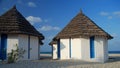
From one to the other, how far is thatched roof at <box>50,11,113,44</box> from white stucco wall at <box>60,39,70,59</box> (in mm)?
641

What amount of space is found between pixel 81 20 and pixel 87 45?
2832mm

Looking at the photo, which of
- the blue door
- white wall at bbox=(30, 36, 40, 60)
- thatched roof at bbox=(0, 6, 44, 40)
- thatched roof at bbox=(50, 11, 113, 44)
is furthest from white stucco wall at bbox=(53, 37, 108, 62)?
the blue door

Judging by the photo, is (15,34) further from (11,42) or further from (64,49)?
(64,49)

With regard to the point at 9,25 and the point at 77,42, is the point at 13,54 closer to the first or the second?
the point at 9,25

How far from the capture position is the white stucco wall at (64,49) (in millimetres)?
24916

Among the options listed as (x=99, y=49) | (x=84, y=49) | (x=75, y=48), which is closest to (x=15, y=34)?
(x=75, y=48)

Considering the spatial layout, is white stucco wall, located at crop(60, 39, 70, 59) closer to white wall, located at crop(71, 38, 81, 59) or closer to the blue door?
white wall, located at crop(71, 38, 81, 59)

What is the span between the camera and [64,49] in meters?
25.3

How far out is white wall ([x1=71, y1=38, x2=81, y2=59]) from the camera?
23703 millimetres

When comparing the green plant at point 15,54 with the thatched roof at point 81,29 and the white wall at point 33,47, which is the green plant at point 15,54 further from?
the thatched roof at point 81,29

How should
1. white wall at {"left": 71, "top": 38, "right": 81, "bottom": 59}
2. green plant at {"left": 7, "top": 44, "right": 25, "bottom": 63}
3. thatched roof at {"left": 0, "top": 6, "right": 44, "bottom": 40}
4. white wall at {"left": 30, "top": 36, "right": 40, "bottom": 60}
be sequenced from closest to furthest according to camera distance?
1. green plant at {"left": 7, "top": 44, "right": 25, "bottom": 63}
2. thatched roof at {"left": 0, "top": 6, "right": 44, "bottom": 40}
3. white wall at {"left": 71, "top": 38, "right": 81, "bottom": 59}
4. white wall at {"left": 30, "top": 36, "right": 40, "bottom": 60}

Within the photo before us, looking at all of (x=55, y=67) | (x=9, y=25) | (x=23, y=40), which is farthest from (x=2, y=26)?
(x=55, y=67)

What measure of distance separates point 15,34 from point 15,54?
221 cm

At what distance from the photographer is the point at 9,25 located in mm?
22516
